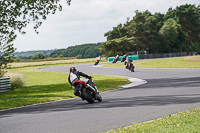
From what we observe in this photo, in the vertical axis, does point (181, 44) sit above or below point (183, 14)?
below

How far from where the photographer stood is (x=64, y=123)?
8.28 metres

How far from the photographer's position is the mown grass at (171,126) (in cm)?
638

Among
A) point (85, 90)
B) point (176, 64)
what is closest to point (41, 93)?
point (85, 90)

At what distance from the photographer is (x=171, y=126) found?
6801mm

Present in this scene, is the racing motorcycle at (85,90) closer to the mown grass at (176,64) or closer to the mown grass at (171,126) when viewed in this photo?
the mown grass at (171,126)

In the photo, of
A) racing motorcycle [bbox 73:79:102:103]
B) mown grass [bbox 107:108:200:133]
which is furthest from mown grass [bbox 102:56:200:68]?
mown grass [bbox 107:108:200:133]

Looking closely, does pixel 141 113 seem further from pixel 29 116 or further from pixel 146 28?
pixel 146 28

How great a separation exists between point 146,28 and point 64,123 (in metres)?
89.6

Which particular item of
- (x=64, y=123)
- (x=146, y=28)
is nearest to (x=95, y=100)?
(x=64, y=123)

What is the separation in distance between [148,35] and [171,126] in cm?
9038

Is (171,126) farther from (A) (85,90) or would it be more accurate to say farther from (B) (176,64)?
(B) (176,64)

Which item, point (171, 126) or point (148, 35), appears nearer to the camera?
point (171, 126)

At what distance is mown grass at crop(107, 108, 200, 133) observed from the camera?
6.38m

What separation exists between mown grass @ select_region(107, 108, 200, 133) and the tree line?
7463cm
